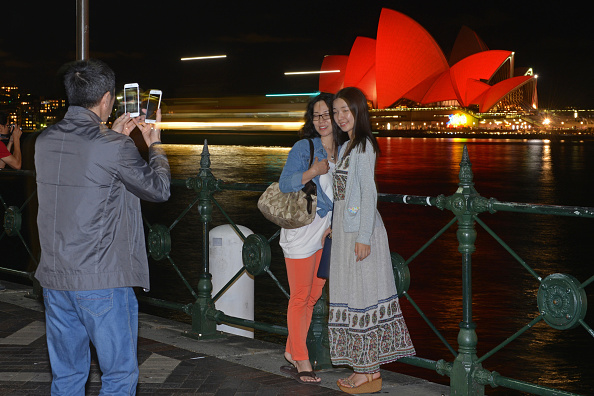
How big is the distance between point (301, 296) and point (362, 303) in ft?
1.66

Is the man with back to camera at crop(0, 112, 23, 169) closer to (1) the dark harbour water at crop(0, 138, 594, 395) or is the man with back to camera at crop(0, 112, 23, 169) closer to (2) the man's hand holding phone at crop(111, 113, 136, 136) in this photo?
(1) the dark harbour water at crop(0, 138, 594, 395)

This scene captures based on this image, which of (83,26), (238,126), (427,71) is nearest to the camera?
(83,26)

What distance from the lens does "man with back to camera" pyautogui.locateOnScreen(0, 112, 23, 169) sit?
6487mm

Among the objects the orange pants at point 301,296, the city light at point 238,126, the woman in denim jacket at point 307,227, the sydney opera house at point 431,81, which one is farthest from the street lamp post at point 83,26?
the sydney opera house at point 431,81

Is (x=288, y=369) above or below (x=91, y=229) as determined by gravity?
below

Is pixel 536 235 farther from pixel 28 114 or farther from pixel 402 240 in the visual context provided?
pixel 28 114

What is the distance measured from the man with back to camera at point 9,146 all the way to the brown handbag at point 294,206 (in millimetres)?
3407

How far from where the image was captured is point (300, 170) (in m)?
3.98

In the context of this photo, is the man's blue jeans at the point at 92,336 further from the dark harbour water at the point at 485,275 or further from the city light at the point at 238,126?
the city light at the point at 238,126

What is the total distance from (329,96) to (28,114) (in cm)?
20514

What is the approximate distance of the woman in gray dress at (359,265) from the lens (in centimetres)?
374

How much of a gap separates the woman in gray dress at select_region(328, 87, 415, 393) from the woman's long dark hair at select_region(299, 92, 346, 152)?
0.13m

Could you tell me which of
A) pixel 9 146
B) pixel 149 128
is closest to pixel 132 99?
pixel 149 128

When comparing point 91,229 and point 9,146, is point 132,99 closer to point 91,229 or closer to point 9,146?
point 91,229
